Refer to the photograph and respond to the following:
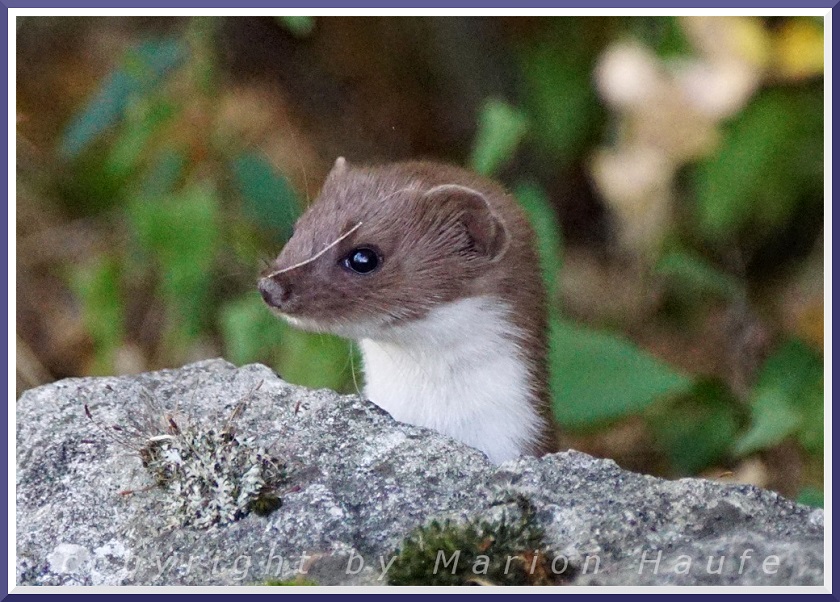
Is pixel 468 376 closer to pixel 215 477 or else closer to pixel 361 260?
pixel 361 260

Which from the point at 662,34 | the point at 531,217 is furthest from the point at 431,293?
the point at 662,34

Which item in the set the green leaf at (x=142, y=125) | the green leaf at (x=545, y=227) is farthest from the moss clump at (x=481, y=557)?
the green leaf at (x=142, y=125)

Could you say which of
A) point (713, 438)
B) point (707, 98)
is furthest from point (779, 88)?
point (713, 438)

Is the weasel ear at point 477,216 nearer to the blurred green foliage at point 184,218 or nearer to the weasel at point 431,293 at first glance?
the weasel at point 431,293

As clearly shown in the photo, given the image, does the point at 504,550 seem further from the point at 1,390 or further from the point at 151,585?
the point at 1,390

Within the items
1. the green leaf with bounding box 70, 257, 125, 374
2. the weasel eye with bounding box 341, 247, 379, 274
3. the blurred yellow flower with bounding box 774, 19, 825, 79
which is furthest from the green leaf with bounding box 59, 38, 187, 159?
the blurred yellow flower with bounding box 774, 19, 825, 79

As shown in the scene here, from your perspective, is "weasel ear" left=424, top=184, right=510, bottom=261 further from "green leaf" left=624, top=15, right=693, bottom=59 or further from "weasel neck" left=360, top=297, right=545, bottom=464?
"green leaf" left=624, top=15, right=693, bottom=59

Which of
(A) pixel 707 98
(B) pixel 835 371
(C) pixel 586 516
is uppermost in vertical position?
(A) pixel 707 98
